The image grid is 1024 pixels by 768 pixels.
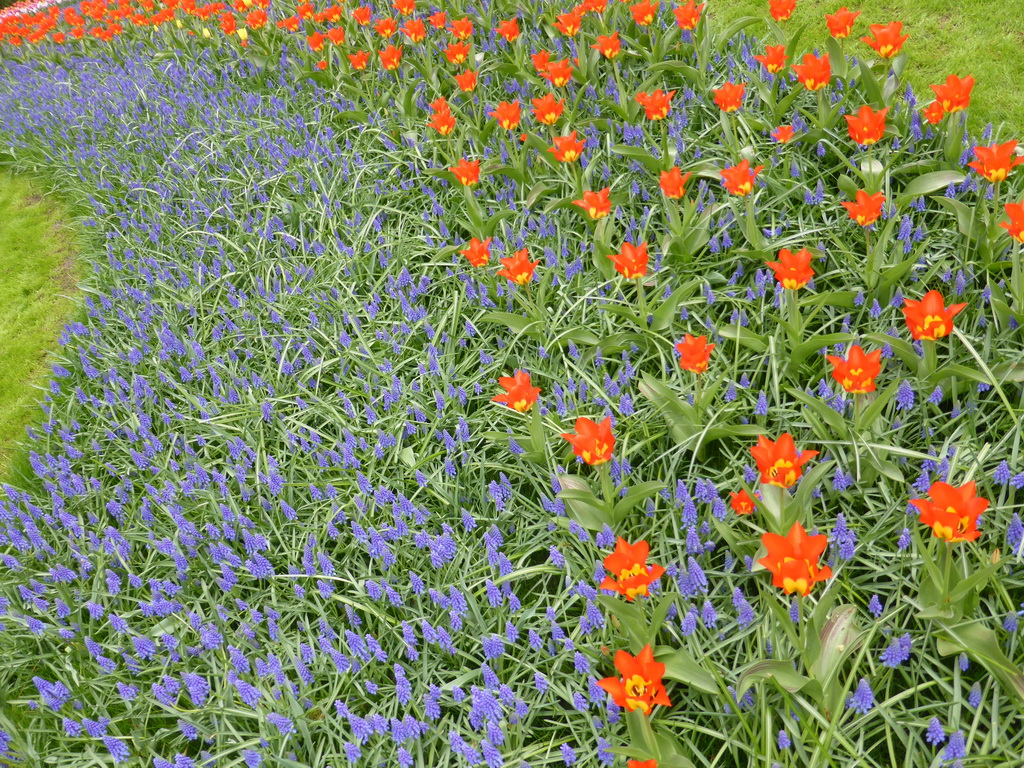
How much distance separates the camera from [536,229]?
3.42m

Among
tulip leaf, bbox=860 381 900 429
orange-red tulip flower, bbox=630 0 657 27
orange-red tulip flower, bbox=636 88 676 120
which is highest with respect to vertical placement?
orange-red tulip flower, bbox=630 0 657 27

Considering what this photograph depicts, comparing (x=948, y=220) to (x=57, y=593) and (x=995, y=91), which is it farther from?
(x=57, y=593)

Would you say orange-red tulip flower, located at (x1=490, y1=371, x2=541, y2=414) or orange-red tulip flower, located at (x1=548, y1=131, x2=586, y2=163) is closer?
orange-red tulip flower, located at (x1=490, y1=371, x2=541, y2=414)

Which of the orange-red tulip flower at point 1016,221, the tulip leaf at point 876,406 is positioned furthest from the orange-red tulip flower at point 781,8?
the tulip leaf at point 876,406

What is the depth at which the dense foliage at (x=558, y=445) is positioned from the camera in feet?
6.02

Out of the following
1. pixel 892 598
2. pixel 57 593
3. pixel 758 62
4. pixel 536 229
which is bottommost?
pixel 892 598

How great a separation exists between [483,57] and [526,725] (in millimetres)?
3952

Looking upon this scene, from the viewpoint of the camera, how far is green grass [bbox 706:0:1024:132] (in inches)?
155

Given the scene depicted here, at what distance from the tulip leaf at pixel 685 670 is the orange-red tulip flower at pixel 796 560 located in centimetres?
37

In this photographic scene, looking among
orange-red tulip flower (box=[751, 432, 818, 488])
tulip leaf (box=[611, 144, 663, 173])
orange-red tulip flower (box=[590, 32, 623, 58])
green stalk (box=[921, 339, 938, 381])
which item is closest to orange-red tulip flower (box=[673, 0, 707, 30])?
orange-red tulip flower (box=[590, 32, 623, 58])

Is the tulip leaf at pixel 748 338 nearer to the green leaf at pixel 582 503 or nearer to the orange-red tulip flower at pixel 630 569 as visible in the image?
the green leaf at pixel 582 503

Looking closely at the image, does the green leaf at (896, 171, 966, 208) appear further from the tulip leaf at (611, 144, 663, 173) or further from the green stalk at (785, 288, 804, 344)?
the tulip leaf at (611, 144, 663, 173)

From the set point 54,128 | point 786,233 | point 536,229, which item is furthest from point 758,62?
point 54,128

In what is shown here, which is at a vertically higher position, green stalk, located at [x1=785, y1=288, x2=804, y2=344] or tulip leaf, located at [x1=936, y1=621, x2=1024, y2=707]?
green stalk, located at [x1=785, y1=288, x2=804, y2=344]
